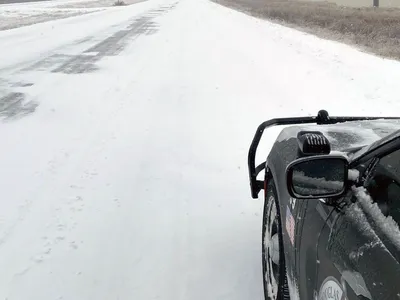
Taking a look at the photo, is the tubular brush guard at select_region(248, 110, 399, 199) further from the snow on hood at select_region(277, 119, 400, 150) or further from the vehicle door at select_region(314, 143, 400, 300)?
the vehicle door at select_region(314, 143, 400, 300)

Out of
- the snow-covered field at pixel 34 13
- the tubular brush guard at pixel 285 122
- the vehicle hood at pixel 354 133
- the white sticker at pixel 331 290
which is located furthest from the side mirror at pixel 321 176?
the snow-covered field at pixel 34 13

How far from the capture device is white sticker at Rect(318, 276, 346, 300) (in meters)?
1.55

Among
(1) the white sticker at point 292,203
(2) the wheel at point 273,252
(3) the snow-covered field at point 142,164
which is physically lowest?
(3) the snow-covered field at point 142,164

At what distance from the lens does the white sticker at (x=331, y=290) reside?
1.55m

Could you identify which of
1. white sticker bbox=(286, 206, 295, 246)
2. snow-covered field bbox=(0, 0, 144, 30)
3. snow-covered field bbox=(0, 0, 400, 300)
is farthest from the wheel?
snow-covered field bbox=(0, 0, 144, 30)

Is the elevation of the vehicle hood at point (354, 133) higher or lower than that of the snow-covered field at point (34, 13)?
higher

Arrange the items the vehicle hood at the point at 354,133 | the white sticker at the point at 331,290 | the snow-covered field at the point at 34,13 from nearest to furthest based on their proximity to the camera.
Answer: the white sticker at the point at 331,290 < the vehicle hood at the point at 354,133 < the snow-covered field at the point at 34,13

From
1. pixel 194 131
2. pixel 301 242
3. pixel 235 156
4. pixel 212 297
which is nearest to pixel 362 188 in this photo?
pixel 301 242

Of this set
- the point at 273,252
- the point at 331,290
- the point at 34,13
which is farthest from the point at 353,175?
the point at 34,13

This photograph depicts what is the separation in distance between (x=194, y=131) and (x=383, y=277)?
557 cm

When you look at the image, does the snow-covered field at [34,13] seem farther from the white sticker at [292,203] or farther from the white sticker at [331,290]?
the white sticker at [331,290]

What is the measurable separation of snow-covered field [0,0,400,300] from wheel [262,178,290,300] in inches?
14.4

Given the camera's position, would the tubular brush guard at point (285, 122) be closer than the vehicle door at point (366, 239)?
No

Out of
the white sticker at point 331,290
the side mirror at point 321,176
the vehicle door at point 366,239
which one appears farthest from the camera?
the side mirror at point 321,176
